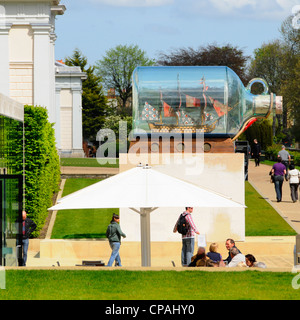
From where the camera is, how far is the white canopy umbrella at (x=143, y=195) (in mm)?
13461

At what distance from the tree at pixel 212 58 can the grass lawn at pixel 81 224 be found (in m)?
52.7

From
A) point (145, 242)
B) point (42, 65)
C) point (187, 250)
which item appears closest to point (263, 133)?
point (42, 65)

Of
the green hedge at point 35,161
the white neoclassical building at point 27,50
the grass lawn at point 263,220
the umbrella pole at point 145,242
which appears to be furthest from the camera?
the white neoclassical building at point 27,50

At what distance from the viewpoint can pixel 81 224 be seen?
2494 cm

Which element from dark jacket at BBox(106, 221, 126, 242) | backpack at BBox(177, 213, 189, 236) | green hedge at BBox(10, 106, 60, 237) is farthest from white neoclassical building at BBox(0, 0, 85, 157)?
backpack at BBox(177, 213, 189, 236)

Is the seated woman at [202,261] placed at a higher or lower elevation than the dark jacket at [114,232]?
lower

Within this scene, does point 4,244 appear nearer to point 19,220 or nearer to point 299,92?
point 19,220

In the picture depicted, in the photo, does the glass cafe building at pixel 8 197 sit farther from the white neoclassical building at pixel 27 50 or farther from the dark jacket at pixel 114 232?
the white neoclassical building at pixel 27 50

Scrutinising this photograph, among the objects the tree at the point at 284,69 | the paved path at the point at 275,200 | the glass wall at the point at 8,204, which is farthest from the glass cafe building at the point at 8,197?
the tree at the point at 284,69

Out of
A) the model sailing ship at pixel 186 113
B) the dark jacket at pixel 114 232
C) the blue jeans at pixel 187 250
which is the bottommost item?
the blue jeans at pixel 187 250

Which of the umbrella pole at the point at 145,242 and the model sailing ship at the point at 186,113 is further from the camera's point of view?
the model sailing ship at the point at 186,113

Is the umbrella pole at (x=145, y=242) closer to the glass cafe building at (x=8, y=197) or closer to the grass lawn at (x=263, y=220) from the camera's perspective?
the glass cafe building at (x=8, y=197)

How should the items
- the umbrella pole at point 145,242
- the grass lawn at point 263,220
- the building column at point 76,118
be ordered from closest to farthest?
the umbrella pole at point 145,242
the grass lawn at point 263,220
the building column at point 76,118
